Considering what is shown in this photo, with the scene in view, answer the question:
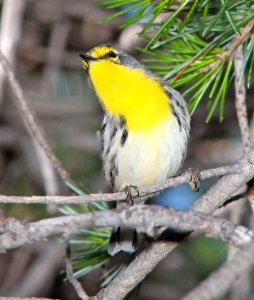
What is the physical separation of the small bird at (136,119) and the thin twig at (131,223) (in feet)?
5.33

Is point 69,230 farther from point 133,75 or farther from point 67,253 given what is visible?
point 133,75

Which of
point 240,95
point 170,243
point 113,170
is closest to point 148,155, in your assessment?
point 113,170

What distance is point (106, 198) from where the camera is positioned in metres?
2.01

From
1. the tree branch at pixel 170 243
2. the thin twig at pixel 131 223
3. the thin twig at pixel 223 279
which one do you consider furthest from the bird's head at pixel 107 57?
the thin twig at pixel 223 279

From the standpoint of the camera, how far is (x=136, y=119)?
10.4 feet

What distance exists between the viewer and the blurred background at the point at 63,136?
4.29 metres

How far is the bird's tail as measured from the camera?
290 cm

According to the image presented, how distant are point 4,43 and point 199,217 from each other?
2872 millimetres

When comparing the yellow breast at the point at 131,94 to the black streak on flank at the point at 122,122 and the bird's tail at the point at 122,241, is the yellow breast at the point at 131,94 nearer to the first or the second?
the black streak on flank at the point at 122,122

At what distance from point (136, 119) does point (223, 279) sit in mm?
2035

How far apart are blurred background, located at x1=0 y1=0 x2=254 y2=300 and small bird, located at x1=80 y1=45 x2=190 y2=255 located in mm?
725

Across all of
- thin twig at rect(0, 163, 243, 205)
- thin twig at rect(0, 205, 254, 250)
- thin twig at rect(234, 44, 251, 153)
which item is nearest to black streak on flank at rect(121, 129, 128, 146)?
thin twig at rect(234, 44, 251, 153)

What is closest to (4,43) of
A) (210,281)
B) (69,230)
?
(69,230)

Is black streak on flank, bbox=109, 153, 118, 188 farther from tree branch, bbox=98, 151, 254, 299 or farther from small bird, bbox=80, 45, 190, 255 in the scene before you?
tree branch, bbox=98, 151, 254, 299
